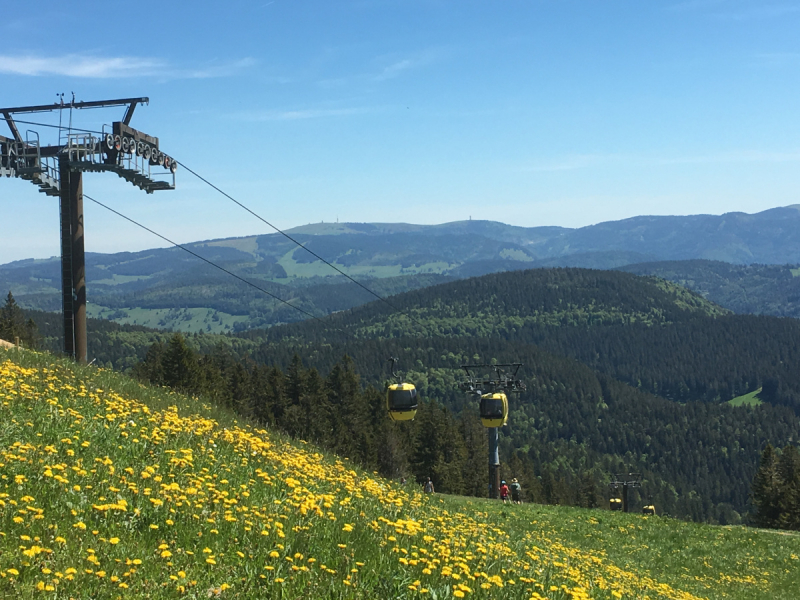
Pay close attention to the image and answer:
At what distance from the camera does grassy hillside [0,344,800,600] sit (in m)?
6.53

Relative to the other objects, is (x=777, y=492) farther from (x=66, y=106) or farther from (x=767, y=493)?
(x=66, y=106)

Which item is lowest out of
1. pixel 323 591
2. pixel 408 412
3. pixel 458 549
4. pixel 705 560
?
pixel 705 560

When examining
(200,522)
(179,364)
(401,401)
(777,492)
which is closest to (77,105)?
(401,401)

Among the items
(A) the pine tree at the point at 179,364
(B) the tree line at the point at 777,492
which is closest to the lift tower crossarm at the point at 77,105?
(A) the pine tree at the point at 179,364

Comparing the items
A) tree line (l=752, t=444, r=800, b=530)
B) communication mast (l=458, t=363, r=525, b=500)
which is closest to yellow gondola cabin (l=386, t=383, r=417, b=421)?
communication mast (l=458, t=363, r=525, b=500)

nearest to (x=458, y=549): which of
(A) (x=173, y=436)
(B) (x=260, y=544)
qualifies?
(B) (x=260, y=544)

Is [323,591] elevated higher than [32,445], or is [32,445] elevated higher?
[32,445]

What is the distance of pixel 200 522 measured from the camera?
7.96 metres

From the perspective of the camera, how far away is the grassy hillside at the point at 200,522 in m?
6.53

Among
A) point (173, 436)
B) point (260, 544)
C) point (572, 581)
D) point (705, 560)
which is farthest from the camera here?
point (705, 560)

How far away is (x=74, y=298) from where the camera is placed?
2755cm

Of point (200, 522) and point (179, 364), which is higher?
point (200, 522)

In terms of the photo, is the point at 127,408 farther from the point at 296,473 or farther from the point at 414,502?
the point at 414,502

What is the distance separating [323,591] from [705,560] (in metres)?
19.2
